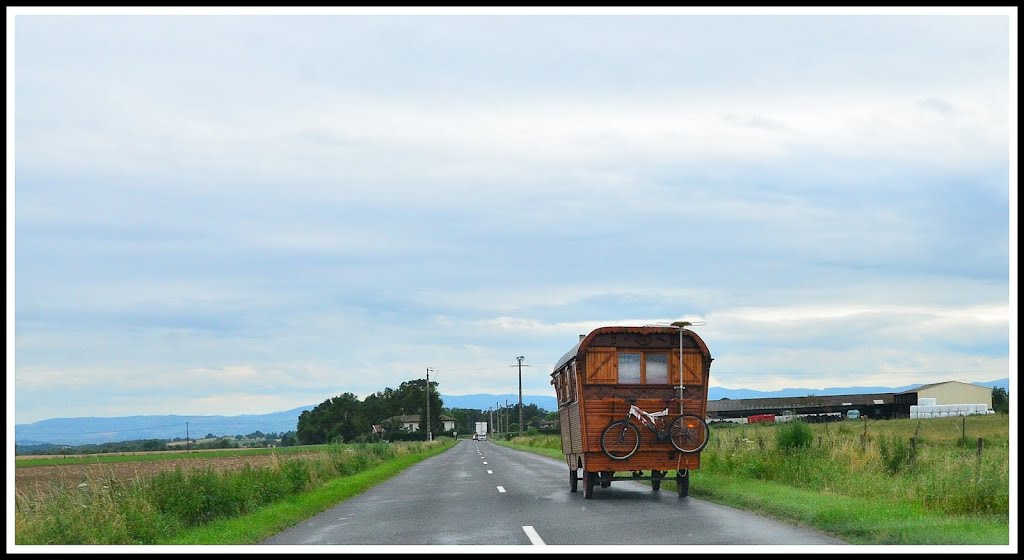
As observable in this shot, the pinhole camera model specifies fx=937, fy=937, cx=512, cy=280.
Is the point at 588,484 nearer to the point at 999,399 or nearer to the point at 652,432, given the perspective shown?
the point at 652,432

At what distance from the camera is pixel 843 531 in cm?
1289

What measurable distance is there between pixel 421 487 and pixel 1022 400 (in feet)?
58.9

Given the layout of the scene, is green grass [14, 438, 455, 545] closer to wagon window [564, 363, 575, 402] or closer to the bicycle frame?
wagon window [564, 363, 575, 402]

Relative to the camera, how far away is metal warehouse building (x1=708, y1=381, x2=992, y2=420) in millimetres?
110312

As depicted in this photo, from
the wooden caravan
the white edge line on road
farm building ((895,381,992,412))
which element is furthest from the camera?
farm building ((895,381,992,412))

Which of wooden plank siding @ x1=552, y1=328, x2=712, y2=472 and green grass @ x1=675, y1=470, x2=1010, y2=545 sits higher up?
wooden plank siding @ x1=552, y1=328, x2=712, y2=472

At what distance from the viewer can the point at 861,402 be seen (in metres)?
112

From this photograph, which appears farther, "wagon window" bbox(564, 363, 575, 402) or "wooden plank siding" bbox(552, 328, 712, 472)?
"wagon window" bbox(564, 363, 575, 402)

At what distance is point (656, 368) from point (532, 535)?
749cm

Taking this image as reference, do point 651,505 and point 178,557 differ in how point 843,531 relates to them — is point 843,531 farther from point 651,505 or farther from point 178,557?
point 178,557

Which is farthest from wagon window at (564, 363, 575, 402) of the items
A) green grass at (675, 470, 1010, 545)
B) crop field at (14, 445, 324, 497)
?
crop field at (14, 445, 324, 497)

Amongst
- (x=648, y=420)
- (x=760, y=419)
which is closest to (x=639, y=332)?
(x=648, y=420)

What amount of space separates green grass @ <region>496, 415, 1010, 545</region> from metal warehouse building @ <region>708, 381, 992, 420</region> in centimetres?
8921

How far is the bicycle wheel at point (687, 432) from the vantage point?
19.4 m
